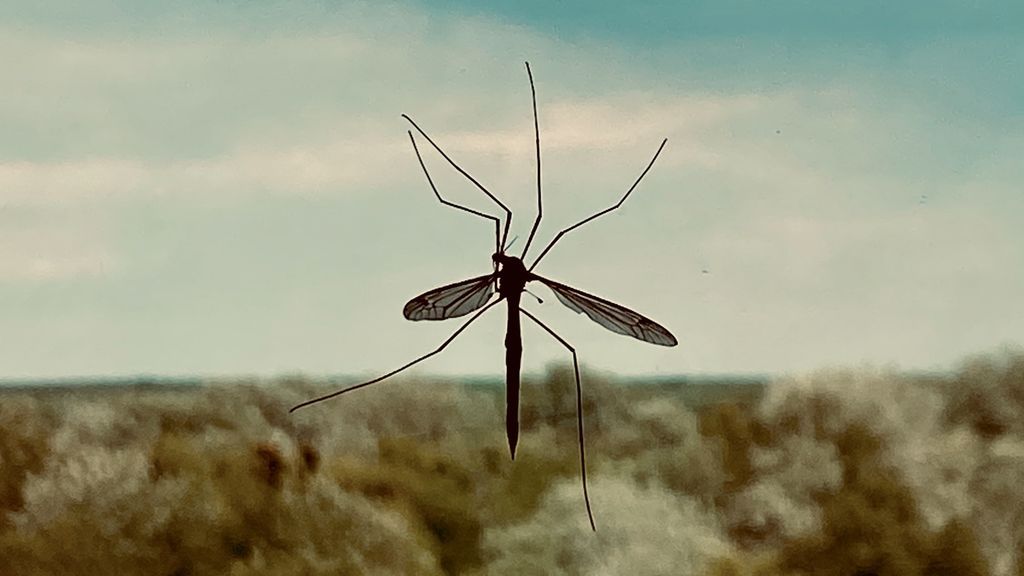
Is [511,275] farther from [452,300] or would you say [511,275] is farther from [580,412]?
[580,412]

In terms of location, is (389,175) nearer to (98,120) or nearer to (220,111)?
(220,111)

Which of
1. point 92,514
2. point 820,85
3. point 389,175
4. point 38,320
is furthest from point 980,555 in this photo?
point 38,320

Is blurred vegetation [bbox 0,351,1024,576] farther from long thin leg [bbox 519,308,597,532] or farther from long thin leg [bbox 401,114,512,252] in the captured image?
long thin leg [bbox 401,114,512,252]

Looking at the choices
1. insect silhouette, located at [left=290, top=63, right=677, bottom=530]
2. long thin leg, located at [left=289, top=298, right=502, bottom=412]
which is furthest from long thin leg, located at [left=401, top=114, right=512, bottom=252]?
long thin leg, located at [left=289, top=298, right=502, bottom=412]

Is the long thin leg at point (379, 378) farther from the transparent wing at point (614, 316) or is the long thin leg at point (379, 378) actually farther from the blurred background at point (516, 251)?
the transparent wing at point (614, 316)

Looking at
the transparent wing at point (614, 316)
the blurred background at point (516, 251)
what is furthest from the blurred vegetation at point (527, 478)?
the transparent wing at point (614, 316)

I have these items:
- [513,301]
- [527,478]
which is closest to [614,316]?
[513,301]

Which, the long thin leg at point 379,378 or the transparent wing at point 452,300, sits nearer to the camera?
the transparent wing at point 452,300
